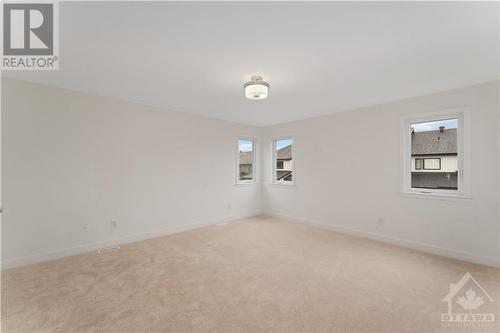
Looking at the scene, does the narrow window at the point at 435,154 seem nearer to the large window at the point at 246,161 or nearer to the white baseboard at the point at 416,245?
the white baseboard at the point at 416,245

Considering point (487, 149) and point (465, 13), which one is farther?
point (487, 149)

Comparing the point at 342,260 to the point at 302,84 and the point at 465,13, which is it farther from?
the point at 465,13

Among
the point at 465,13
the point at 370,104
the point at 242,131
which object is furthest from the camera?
the point at 242,131

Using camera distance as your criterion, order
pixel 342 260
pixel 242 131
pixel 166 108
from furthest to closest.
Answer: pixel 242 131 < pixel 166 108 < pixel 342 260

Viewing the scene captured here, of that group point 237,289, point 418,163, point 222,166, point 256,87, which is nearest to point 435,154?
point 418,163

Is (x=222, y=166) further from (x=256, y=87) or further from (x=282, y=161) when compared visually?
(x=256, y=87)

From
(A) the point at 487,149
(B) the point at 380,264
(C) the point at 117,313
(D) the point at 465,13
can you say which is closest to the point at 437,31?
(D) the point at 465,13

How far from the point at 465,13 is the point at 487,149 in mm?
2165

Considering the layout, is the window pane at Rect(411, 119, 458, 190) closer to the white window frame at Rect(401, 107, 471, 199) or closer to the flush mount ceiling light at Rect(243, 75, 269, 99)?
the white window frame at Rect(401, 107, 471, 199)

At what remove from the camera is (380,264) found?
2.89m

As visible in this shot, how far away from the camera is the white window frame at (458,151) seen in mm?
2998

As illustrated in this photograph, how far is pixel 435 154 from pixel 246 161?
3834 mm

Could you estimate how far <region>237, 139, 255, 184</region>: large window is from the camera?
559 centimetres

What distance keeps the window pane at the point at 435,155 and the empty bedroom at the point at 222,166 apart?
0.07 ft
